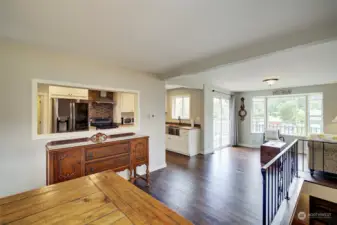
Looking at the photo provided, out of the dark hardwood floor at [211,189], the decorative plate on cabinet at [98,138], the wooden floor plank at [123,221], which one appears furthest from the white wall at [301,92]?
the wooden floor plank at [123,221]

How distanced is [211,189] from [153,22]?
2795 mm

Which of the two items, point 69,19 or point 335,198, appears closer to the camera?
point 69,19

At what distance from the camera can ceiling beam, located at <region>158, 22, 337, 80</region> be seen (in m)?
1.61

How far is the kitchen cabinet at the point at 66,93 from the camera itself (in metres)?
3.66

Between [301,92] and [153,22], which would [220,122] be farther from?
[153,22]

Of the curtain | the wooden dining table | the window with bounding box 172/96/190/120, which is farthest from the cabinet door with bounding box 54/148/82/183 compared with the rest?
the curtain

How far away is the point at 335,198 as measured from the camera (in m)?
2.83

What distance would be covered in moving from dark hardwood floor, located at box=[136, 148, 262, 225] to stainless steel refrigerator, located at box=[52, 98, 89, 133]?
1.98 meters

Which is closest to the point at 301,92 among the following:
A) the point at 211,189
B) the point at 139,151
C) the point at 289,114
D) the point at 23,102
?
the point at 289,114

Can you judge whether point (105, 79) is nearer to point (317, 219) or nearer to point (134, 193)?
point (134, 193)

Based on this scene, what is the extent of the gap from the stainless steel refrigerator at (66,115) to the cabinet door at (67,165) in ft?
5.33

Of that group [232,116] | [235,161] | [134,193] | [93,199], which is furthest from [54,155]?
[232,116]

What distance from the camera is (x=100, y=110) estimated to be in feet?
15.8

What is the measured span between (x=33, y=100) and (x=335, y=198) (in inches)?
208
